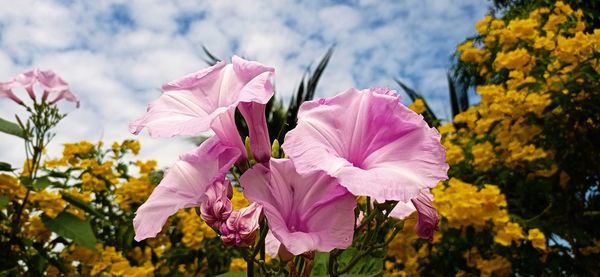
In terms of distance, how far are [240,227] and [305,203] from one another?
0.29ft

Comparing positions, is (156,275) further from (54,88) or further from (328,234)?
(328,234)

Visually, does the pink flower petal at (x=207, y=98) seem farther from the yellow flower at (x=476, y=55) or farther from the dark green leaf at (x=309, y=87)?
the dark green leaf at (x=309, y=87)

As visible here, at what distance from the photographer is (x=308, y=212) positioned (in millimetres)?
745

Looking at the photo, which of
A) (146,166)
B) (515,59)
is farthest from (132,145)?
(515,59)

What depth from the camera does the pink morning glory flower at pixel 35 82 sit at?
257cm

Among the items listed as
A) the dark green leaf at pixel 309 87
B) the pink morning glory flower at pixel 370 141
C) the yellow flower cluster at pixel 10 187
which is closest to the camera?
the pink morning glory flower at pixel 370 141

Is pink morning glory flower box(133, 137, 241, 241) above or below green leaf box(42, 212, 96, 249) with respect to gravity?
below

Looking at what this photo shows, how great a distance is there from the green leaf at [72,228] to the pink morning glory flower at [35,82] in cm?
55

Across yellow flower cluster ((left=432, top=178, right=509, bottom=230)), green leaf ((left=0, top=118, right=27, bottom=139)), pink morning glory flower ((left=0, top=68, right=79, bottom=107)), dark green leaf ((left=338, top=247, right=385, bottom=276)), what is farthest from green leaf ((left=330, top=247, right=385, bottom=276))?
pink morning glory flower ((left=0, top=68, right=79, bottom=107))

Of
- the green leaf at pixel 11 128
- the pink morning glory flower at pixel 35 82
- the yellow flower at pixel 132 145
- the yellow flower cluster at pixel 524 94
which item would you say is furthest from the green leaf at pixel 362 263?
the yellow flower at pixel 132 145

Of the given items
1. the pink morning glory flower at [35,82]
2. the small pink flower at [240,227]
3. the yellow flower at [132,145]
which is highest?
the yellow flower at [132,145]

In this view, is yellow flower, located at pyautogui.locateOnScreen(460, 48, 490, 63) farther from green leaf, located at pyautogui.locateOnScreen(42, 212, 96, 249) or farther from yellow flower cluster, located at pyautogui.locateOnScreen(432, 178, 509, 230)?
green leaf, located at pyautogui.locateOnScreen(42, 212, 96, 249)

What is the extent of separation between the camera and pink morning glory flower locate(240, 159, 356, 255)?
0.73 metres

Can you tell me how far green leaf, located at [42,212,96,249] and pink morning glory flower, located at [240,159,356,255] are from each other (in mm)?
1685
